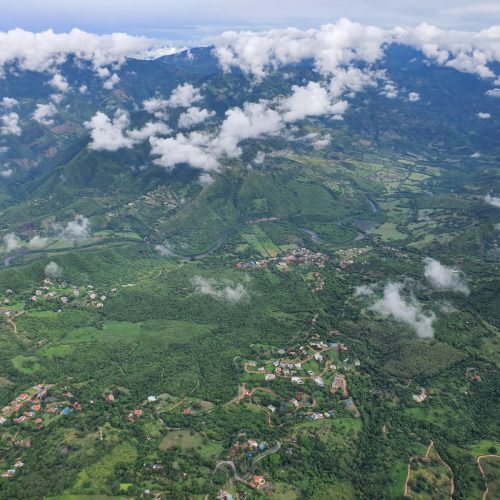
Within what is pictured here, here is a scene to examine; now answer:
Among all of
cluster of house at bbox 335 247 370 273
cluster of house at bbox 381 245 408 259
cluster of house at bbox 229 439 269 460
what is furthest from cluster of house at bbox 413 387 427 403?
cluster of house at bbox 381 245 408 259

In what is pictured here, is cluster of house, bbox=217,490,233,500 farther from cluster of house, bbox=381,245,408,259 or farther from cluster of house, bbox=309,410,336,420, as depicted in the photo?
cluster of house, bbox=381,245,408,259

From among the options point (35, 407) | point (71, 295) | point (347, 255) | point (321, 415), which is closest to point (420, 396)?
point (321, 415)

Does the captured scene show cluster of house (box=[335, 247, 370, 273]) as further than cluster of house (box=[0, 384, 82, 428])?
Yes

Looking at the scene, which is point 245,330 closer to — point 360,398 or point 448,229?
point 360,398

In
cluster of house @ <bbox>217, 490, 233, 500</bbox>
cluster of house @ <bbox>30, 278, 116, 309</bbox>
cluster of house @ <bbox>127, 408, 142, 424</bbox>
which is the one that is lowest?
cluster of house @ <bbox>30, 278, 116, 309</bbox>

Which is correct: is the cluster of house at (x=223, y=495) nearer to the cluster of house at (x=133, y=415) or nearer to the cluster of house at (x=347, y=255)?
the cluster of house at (x=133, y=415)

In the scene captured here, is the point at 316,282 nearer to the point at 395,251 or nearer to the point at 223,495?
the point at 395,251

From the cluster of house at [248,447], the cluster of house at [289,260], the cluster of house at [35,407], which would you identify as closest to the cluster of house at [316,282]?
the cluster of house at [289,260]
